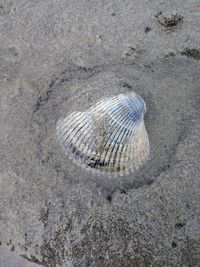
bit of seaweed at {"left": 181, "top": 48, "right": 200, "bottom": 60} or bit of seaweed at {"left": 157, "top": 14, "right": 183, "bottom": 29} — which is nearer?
bit of seaweed at {"left": 181, "top": 48, "right": 200, "bottom": 60}

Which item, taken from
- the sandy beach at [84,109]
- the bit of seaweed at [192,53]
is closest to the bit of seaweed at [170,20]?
the sandy beach at [84,109]

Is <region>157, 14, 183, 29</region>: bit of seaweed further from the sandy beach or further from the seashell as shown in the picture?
the seashell

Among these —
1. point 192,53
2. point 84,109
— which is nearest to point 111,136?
point 84,109

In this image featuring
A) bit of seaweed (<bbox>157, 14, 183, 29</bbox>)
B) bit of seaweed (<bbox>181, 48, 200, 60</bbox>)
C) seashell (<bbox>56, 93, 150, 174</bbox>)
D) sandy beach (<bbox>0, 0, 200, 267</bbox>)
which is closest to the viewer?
sandy beach (<bbox>0, 0, 200, 267</bbox>)

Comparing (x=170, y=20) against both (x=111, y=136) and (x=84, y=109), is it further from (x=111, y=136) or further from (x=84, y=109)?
(x=111, y=136)

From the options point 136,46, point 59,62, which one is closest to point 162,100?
point 136,46

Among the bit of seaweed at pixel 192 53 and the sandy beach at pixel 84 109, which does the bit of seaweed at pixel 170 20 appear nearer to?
the sandy beach at pixel 84 109

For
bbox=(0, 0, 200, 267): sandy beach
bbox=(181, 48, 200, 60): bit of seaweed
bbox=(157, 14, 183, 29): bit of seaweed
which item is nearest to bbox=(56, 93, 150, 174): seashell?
bbox=(0, 0, 200, 267): sandy beach
